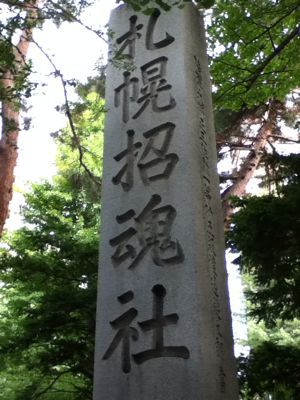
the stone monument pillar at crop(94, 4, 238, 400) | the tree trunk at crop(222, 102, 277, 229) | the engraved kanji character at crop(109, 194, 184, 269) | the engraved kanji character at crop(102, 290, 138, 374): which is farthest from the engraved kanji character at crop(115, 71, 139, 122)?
the tree trunk at crop(222, 102, 277, 229)

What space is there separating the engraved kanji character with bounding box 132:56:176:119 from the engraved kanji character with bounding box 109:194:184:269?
928mm

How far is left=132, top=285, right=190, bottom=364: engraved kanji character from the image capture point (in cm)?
321

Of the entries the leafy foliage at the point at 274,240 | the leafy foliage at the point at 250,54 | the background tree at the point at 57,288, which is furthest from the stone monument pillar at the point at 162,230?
the leafy foliage at the point at 250,54

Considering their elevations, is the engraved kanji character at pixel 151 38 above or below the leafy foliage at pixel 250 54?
below

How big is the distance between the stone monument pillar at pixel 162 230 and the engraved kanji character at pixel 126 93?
0.04 feet

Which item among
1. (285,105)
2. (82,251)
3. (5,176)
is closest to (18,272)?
(82,251)

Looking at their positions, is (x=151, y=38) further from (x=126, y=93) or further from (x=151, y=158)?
(x=151, y=158)

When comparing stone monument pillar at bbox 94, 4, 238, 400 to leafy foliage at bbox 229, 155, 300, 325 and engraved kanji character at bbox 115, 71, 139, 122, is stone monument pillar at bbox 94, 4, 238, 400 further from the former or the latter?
leafy foliage at bbox 229, 155, 300, 325

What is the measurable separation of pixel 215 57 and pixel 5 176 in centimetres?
384

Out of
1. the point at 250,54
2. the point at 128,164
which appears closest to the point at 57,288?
the point at 128,164

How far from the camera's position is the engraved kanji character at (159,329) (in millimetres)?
3215

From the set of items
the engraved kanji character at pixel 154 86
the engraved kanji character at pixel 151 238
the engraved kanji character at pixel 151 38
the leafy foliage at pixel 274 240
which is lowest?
the engraved kanji character at pixel 151 238

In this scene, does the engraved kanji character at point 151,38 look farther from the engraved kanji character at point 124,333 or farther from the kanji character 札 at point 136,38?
the engraved kanji character at point 124,333

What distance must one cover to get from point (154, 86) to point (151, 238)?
156 centimetres
